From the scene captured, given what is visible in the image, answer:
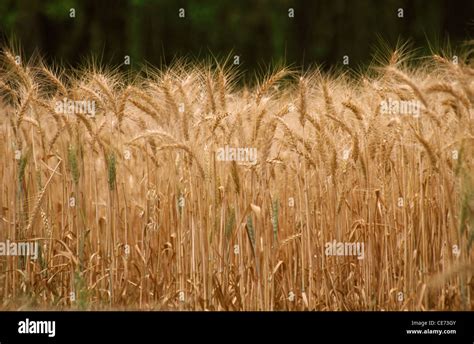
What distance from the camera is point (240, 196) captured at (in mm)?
4668

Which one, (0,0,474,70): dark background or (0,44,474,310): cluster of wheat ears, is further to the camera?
(0,0,474,70): dark background

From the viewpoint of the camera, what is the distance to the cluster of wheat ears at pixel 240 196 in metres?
4.64

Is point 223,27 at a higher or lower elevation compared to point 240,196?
higher

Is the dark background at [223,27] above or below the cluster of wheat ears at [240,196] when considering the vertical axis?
above

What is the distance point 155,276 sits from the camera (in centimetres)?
476

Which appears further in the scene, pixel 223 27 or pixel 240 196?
pixel 223 27

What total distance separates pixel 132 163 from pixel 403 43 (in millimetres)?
1691

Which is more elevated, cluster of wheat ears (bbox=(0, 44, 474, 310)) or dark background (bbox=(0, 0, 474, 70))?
dark background (bbox=(0, 0, 474, 70))

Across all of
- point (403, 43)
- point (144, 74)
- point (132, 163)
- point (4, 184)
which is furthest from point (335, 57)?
point (4, 184)

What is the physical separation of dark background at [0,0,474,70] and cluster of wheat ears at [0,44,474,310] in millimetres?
388

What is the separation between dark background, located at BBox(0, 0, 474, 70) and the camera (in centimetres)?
519

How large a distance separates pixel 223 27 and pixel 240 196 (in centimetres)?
221

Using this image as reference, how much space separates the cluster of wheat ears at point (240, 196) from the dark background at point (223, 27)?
388 millimetres

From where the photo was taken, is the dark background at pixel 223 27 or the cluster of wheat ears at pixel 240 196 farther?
the dark background at pixel 223 27
